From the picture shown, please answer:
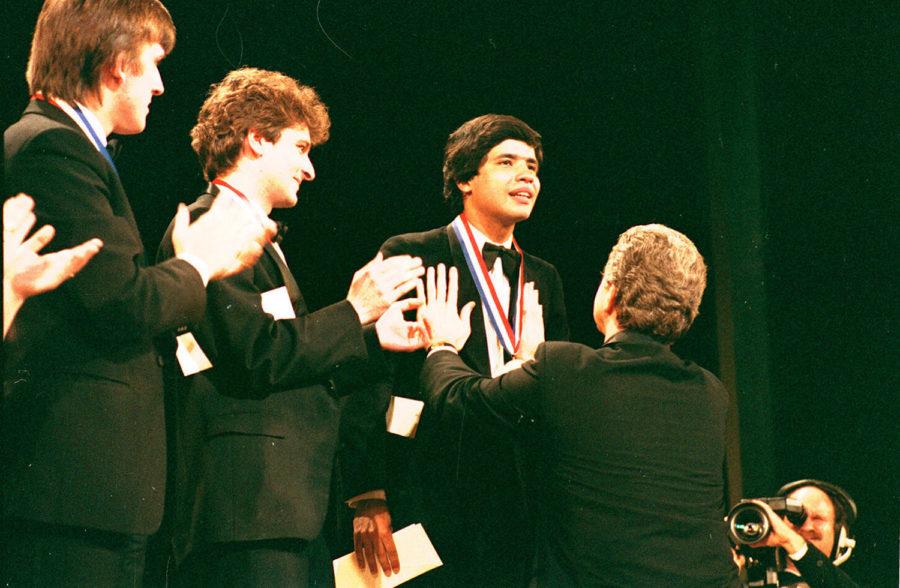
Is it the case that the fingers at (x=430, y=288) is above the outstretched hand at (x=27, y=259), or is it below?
below

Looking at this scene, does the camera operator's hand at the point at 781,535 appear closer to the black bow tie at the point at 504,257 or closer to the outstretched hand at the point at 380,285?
the black bow tie at the point at 504,257

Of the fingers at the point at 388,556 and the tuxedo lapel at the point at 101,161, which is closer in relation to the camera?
the tuxedo lapel at the point at 101,161

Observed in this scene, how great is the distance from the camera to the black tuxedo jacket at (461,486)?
288 centimetres

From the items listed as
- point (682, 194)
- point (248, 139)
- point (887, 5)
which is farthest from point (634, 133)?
point (248, 139)

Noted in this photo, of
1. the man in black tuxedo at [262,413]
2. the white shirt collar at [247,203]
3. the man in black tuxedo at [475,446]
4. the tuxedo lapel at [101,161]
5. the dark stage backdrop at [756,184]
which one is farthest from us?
the dark stage backdrop at [756,184]

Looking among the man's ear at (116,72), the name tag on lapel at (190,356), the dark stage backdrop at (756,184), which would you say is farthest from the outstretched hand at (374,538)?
the dark stage backdrop at (756,184)

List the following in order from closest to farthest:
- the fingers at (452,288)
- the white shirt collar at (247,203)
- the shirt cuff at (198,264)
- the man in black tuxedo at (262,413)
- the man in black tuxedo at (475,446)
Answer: the shirt cuff at (198,264) < the man in black tuxedo at (262,413) < the white shirt collar at (247,203) < the man in black tuxedo at (475,446) < the fingers at (452,288)

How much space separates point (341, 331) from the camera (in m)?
2.52

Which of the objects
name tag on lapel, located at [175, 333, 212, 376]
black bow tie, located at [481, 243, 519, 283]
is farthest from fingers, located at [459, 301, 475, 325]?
name tag on lapel, located at [175, 333, 212, 376]

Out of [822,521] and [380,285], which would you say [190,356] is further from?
[822,521]

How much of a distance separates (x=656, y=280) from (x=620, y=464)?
0.53 m

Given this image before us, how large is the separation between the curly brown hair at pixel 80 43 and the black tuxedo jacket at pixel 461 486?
1.26 meters

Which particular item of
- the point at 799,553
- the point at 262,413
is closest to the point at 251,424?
the point at 262,413

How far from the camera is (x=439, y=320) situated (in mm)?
2955
